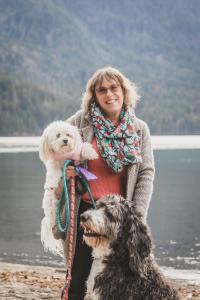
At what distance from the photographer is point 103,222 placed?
425cm

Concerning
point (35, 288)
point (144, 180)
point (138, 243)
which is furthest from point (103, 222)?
point (35, 288)

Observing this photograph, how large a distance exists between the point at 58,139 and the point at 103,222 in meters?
1.10

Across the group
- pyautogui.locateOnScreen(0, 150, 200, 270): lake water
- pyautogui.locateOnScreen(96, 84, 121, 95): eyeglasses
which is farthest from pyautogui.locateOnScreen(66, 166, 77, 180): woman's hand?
pyautogui.locateOnScreen(0, 150, 200, 270): lake water

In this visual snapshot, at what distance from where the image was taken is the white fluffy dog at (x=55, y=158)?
5012mm

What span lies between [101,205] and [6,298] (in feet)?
10.5

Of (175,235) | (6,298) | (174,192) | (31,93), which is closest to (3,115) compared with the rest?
(31,93)

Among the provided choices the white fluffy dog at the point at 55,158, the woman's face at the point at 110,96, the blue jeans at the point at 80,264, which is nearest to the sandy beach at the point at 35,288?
the white fluffy dog at the point at 55,158

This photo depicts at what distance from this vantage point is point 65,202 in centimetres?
478

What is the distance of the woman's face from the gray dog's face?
31.6 inches

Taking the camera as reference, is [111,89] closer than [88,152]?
Yes

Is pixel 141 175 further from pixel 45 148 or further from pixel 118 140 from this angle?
pixel 45 148

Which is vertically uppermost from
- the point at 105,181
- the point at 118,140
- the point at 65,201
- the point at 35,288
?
the point at 118,140

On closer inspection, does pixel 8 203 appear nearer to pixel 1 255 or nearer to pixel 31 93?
pixel 1 255

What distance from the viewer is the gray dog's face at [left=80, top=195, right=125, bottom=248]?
4227mm
